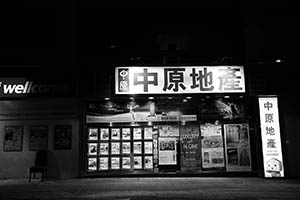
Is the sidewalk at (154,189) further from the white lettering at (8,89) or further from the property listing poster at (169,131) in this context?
the white lettering at (8,89)

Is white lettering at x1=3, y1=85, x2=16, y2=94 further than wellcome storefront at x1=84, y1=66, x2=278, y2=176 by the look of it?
No

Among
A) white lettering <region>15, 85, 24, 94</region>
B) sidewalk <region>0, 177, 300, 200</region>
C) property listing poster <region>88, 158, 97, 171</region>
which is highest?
white lettering <region>15, 85, 24, 94</region>

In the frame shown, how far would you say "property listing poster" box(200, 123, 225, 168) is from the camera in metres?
11.2

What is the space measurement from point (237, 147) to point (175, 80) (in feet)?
12.7

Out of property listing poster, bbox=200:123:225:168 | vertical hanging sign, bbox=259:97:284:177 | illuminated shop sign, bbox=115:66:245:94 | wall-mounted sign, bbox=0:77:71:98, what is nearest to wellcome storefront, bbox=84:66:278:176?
property listing poster, bbox=200:123:225:168

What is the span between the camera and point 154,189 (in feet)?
28.0

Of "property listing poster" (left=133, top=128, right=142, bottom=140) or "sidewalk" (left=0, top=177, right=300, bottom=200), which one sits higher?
"property listing poster" (left=133, top=128, right=142, bottom=140)

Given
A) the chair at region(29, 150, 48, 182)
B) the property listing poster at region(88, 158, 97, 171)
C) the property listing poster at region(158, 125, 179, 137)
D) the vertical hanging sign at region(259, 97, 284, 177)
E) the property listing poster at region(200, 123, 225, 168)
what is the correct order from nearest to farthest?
the chair at region(29, 150, 48, 182) → the vertical hanging sign at region(259, 97, 284, 177) → the property listing poster at region(88, 158, 97, 171) → the property listing poster at region(200, 123, 225, 168) → the property listing poster at region(158, 125, 179, 137)

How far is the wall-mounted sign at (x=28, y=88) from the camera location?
10430 millimetres

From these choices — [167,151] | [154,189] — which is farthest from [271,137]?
[154,189]

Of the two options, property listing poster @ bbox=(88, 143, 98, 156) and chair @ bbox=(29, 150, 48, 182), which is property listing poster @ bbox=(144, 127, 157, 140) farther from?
chair @ bbox=(29, 150, 48, 182)

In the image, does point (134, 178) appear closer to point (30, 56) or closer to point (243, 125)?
point (243, 125)

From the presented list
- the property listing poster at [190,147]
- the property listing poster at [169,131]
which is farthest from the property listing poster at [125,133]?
the property listing poster at [190,147]

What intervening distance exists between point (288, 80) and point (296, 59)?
1.04 meters
